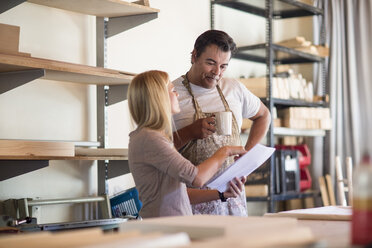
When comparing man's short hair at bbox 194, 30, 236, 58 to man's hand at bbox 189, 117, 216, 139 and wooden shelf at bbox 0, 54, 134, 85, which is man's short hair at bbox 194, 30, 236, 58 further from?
wooden shelf at bbox 0, 54, 134, 85

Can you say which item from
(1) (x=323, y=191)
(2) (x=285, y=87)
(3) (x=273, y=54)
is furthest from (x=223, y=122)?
(1) (x=323, y=191)

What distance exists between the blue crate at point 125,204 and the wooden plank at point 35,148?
1.78 feet

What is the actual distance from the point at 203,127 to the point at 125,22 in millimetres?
1252

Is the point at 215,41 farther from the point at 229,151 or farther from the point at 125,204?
the point at 125,204

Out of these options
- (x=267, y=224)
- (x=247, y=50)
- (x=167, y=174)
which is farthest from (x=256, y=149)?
(x=247, y=50)

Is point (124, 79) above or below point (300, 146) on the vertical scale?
above

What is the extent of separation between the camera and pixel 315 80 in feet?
18.8

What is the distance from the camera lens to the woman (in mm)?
1960

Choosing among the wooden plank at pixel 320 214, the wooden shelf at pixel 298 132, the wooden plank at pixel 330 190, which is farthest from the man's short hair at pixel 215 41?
the wooden plank at pixel 330 190

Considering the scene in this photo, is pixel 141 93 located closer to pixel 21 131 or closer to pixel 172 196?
pixel 172 196

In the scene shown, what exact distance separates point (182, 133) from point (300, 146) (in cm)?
309

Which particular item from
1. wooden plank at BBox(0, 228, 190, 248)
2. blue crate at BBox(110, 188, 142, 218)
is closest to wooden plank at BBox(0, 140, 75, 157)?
blue crate at BBox(110, 188, 142, 218)

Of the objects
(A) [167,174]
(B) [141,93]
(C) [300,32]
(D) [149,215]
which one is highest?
(C) [300,32]

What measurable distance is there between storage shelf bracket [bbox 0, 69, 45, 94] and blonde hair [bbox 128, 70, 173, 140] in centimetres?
93
